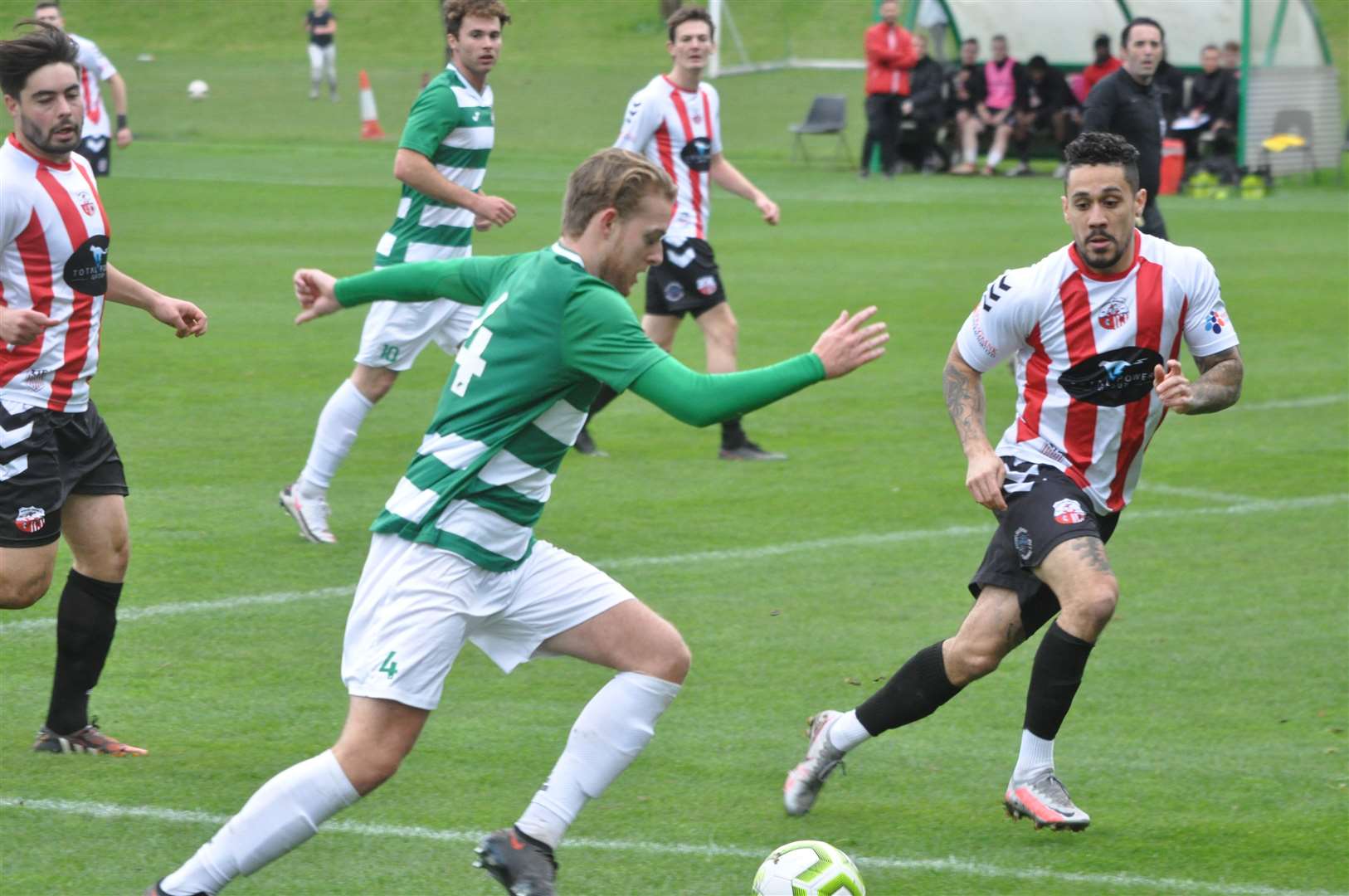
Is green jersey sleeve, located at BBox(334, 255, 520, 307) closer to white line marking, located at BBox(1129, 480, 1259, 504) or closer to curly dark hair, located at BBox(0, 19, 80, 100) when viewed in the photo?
curly dark hair, located at BBox(0, 19, 80, 100)

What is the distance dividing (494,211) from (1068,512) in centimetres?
388

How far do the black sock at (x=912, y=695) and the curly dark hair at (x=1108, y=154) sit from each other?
56.1 inches

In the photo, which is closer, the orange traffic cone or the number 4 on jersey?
the number 4 on jersey

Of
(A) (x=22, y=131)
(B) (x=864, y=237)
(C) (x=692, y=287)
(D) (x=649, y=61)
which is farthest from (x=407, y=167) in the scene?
(D) (x=649, y=61)

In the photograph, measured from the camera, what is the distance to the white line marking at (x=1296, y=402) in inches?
457

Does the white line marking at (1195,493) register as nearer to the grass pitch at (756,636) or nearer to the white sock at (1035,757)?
the grass pitch at (756,636)

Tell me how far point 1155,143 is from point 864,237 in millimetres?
8476

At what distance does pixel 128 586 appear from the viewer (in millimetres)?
7438

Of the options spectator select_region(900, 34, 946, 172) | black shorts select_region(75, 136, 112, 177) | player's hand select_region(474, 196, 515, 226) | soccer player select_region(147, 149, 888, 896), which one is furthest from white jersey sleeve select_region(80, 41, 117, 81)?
soccer player select_region(147, 149, 888, 896)

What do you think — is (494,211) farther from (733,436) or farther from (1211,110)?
(1211,110)

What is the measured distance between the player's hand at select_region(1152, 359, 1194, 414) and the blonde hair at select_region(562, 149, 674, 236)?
4.82 feet

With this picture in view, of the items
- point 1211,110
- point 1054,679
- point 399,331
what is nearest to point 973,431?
point 1054,679

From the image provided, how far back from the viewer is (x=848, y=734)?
5.20 metres

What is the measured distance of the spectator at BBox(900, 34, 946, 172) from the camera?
26.3 meters
